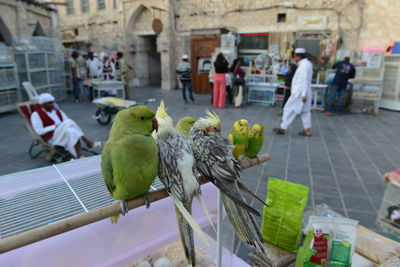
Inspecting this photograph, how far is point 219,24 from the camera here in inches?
466

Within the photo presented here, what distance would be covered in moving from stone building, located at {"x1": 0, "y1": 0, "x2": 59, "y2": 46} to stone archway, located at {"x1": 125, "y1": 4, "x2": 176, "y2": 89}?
3675 mm

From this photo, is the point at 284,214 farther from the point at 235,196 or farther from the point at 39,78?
the point at 39,78

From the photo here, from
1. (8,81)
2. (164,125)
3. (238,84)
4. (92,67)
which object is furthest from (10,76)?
(164,125)

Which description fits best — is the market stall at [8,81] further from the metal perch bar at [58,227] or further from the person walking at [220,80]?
the metal perch bar at [58,227]

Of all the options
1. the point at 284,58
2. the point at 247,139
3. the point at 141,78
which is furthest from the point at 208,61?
the point at 247,139

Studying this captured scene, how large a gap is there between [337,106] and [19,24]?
12.2 metres

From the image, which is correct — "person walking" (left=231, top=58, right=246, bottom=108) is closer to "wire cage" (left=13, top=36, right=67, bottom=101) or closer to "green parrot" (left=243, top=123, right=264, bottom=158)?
"wire cage" (left=13, top=36, right=67, bottom=101)

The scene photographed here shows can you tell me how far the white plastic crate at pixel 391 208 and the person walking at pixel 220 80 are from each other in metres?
6.73

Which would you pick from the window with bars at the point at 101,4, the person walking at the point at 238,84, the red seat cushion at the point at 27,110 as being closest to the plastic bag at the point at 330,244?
the red seat cushion at the point at 27,110

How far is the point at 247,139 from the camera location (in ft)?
5.86

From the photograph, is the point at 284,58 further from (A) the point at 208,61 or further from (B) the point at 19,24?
(B) the point at 19,24

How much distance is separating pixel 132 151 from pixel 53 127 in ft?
12.6

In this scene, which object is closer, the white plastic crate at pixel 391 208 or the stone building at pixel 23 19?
the white plastic crate at pixel 391 208

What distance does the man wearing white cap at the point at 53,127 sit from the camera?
13.7 feet
